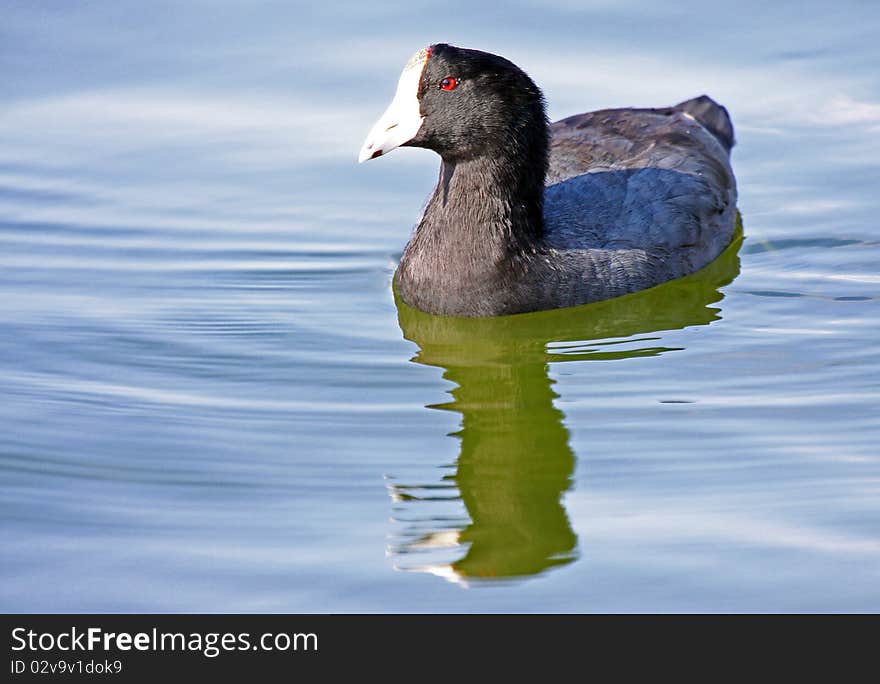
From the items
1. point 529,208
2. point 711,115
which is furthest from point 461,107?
point 711,115

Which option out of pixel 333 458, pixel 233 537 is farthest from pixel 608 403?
pixel 233 537

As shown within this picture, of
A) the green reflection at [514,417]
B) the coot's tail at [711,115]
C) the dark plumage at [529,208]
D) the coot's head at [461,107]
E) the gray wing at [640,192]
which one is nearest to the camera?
the green reflection at [514,417]

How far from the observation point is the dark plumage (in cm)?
751

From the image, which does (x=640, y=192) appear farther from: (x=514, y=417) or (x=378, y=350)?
(x=514, y=417)

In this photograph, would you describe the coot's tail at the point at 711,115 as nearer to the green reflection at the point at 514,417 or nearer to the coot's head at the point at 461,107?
the green reflection at the point at 514,417

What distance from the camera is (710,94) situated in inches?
404

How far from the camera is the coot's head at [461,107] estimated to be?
7387mm

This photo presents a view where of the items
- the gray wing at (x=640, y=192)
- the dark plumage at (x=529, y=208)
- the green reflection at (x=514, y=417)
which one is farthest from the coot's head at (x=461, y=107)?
the green reflection at (x=514, y=417)

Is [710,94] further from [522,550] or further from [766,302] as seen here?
[522,550]

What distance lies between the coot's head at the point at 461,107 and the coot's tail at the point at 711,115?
194 centimetres

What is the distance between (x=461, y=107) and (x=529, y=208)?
2.21 feet

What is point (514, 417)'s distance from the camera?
6.77m

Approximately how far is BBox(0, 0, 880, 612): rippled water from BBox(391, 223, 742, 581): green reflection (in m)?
0.02

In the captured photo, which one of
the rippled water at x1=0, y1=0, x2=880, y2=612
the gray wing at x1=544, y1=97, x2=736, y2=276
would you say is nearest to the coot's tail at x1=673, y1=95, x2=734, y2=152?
the gray wing at x1=544, y1=97, x2=736, y2=276
